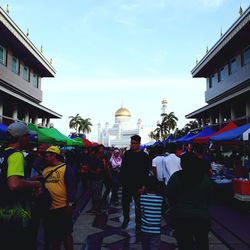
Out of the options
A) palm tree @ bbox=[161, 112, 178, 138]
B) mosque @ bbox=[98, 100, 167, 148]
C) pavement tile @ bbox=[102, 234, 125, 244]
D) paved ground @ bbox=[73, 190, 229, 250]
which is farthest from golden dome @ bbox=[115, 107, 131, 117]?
pavement tile @ bbox=[102, 234, 125, 244]

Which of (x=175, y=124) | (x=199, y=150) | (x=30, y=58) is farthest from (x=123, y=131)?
(x=199, y=150)

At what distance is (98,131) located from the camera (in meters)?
118

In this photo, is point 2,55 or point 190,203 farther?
point 2,55

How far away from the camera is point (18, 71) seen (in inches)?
1003

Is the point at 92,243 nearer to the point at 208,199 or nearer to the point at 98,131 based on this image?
the point at 208,199

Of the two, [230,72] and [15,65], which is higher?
[15,65]

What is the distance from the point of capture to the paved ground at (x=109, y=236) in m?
5.59

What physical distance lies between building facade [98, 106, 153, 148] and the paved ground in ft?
286

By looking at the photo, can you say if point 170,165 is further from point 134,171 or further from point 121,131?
point 121,131

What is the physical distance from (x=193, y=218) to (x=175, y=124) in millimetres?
74367

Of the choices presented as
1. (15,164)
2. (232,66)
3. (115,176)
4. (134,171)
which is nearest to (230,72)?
(232,66)

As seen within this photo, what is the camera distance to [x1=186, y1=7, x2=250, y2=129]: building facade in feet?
66.7

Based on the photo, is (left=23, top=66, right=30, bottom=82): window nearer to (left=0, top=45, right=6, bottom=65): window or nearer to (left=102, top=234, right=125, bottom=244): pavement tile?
(left=0, top=45, right=6, bottom=65): window

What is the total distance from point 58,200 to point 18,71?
23098 millimetres
